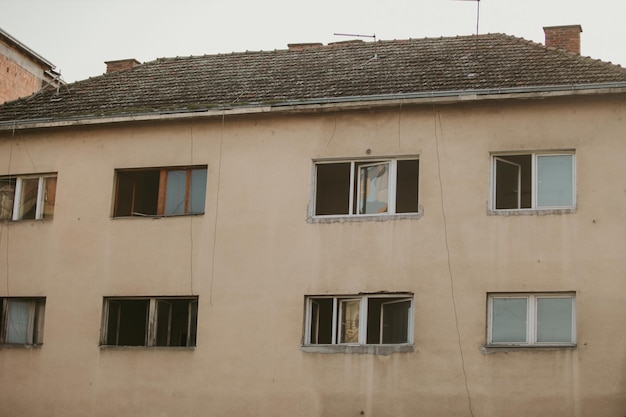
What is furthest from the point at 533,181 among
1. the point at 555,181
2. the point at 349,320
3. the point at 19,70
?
the point at 19,70

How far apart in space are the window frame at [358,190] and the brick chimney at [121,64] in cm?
793

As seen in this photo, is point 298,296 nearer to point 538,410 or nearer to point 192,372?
point 192,372

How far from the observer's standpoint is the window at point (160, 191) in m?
22.3

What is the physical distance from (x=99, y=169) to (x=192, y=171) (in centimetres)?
208

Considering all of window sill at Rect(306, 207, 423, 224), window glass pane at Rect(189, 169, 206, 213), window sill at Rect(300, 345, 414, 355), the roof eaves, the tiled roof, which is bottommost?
window sill at Rect(300, 345, 414, 355)

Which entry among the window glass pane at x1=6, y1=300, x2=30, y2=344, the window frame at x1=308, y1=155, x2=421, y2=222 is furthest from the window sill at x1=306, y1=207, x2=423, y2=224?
the window glass pane at x1=6, y1=300, x2=30, y2=344

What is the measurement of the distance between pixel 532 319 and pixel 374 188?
13.2ft

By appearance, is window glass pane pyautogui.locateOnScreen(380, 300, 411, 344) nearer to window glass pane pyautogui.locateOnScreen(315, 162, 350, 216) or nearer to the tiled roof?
window glass pane pyautogui.locateOnScreen(315, 162, 350, 216)

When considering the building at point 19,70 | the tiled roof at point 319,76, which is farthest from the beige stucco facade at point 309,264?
the building at point 19,70

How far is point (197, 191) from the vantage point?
2225 centimetres

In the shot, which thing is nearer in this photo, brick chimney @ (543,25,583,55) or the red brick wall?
brick chimney @ (543,25,583,55)

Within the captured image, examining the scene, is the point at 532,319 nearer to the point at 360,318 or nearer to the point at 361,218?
the point at 360,318

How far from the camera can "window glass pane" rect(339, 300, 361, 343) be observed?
67.3 feet

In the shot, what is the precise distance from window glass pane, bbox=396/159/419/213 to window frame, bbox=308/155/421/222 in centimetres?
6
